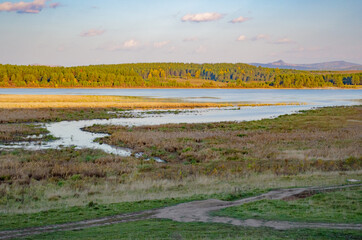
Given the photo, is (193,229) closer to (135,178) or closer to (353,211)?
(353,211)

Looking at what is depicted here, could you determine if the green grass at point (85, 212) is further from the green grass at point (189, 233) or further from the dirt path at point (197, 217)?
the green grass at point (189, 233)

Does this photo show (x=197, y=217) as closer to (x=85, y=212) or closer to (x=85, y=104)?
(x=85, y=212)

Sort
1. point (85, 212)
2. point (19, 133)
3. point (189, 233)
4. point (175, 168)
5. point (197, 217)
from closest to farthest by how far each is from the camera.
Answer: point (189, 233) < point (197, 217) < point (85, 212) < point (175, 168) < point (19, 133)

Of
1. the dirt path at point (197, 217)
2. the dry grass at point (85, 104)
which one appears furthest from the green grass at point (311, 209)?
the dry grass at point (85, 104)

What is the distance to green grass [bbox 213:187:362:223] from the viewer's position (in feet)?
35.3

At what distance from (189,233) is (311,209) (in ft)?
14.7

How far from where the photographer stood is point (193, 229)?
9.92 m

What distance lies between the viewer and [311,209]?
1169cm

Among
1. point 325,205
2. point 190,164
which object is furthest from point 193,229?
point 190,164

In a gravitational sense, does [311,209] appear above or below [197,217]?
above

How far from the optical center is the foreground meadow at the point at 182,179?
1051 cm

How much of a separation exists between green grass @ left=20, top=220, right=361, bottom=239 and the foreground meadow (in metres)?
0.03

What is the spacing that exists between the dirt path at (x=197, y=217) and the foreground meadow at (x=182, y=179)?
0.45 m

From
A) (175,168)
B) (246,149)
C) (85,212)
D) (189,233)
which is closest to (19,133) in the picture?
(175,168)
